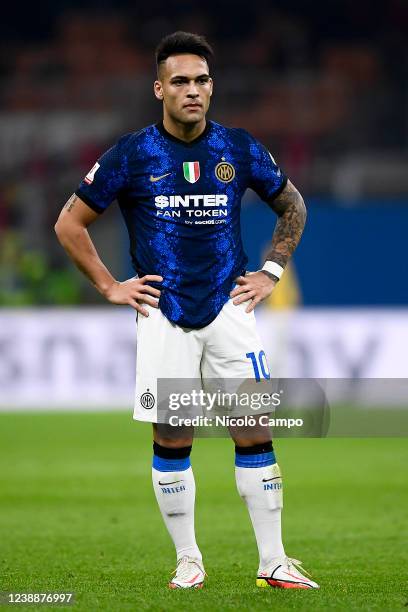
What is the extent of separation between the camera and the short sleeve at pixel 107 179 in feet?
16.9

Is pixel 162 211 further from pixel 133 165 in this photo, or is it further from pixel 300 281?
pixel 300 281

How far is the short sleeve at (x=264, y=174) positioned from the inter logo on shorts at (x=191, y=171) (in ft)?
0.83

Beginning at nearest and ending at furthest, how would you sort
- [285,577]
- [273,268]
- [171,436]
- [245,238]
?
1. [285,577]
2. [171,436]
3. [273,268]
4. [245,238]

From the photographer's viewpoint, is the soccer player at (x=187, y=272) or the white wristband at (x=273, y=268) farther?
the white wristband at (x=273, y=268)

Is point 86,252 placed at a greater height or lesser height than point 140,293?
greater

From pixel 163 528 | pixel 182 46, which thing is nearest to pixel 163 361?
pixel 182 46

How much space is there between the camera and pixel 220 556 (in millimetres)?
6402

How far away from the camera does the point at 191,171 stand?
516 cm

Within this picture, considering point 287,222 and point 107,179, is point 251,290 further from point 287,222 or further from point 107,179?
point 107,179

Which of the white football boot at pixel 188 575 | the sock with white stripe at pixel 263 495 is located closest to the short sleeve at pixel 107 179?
the sock with white stripe at pixel 263 495

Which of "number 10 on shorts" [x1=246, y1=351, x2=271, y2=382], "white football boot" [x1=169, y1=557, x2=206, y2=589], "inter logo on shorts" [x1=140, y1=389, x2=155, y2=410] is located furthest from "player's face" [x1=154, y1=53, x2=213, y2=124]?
"white football boot" [x1=169, y1=557, x2=206, y2=589]

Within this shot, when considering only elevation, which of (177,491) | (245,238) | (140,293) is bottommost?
(177,491)

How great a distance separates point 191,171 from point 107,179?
1.14 ft

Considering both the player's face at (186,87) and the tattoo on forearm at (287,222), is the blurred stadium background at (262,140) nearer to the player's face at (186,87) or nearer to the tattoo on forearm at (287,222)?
the tattoo on forearm at (287,222)
